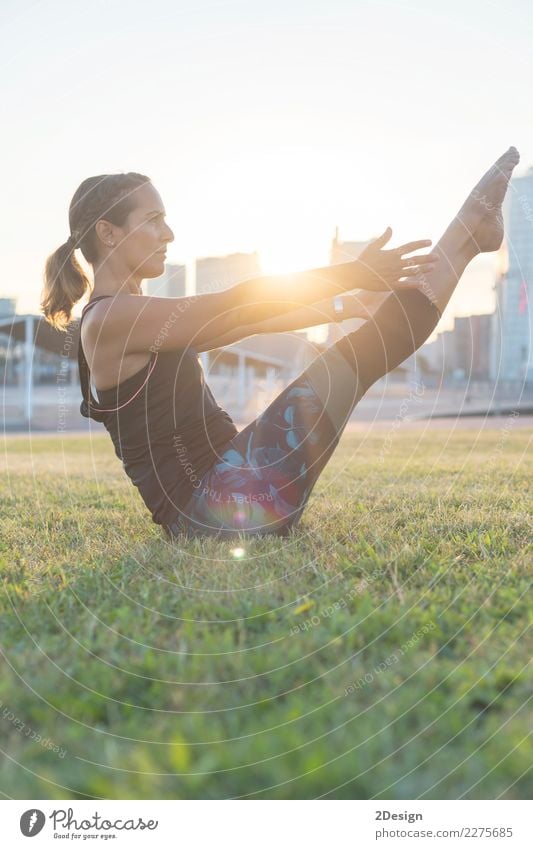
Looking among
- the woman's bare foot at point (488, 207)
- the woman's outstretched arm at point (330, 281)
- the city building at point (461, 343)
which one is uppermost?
the woman's bare foot at point (488, 207)

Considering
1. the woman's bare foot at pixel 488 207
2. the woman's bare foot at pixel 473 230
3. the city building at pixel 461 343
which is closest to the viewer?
the woman's bare foot at pixel 473 230

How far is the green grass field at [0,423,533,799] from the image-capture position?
1.50 m

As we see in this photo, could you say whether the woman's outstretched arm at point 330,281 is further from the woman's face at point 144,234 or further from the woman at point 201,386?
the woman's face at point 144,234

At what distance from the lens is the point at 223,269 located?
15.7 ft

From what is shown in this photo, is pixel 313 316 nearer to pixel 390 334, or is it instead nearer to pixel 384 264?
pixel 390 334

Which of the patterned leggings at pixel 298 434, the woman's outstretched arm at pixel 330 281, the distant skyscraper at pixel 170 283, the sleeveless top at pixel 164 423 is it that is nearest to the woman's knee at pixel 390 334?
the patterned leggings at pixel 298 434

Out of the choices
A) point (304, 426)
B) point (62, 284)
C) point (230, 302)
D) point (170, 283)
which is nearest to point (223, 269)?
point (170, 283)

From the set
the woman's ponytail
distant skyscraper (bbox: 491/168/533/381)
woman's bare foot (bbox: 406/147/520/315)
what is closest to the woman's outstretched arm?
woman's bare foot (bbox: 406/147/520/315)

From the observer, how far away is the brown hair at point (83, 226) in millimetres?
3152

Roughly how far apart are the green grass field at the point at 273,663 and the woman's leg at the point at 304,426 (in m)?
0.13

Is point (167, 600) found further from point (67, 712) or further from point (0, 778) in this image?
point (0, 778)

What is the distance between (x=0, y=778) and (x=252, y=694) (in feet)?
1.82

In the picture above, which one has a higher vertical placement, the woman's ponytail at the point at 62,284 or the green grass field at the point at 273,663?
the woman's ponytail at the point at 62,284

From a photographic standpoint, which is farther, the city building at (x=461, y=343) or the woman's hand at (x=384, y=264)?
the city building at (x=461, y=343)
